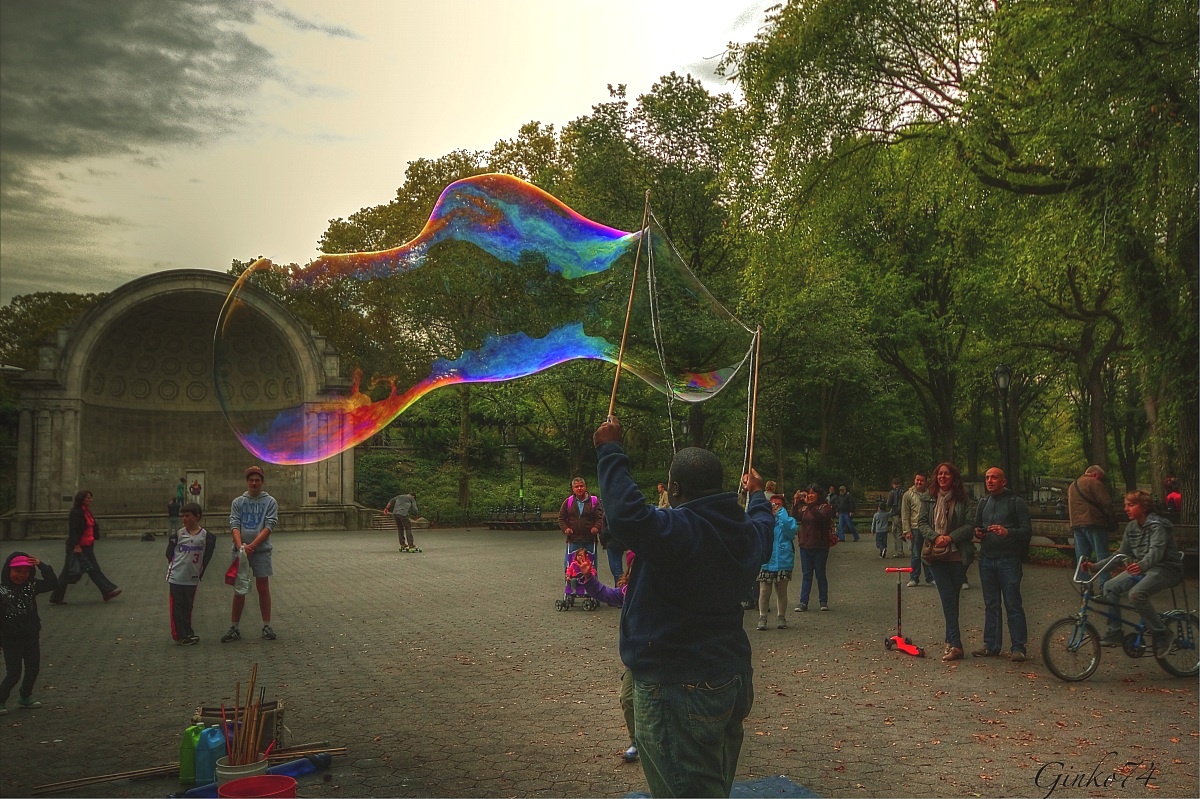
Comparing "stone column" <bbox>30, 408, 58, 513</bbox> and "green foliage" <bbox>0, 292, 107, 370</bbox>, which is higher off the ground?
"green foliage" <bbox>0, 292, 107, 370</bbox>

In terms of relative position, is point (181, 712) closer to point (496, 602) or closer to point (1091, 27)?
point (496, 602)

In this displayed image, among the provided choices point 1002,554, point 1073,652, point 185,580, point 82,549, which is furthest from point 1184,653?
Answer: point 82,549

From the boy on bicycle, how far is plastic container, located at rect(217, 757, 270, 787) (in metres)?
7.99

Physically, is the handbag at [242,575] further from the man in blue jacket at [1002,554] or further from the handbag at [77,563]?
the man in blue jacket at [1002,554]

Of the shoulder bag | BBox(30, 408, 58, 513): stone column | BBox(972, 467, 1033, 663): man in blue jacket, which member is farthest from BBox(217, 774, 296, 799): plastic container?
BBox(30, 408, 58, 513): stone column

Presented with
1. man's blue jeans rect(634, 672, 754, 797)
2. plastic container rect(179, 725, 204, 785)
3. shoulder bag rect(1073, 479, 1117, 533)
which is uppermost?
shoulder bag rect(1073, 479, 1117, 533)

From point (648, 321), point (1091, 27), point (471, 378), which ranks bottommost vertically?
point (471, 378)

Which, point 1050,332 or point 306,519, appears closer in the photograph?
point 1050,332

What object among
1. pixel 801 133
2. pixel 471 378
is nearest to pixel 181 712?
pixel 471 378

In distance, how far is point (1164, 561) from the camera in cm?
920

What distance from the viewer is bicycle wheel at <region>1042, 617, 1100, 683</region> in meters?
9.04

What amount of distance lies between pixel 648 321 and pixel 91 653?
24.1ft

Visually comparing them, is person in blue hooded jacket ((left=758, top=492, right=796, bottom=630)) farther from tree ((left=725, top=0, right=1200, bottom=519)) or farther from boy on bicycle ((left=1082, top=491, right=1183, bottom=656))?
tree ((left=725, top=0, right=1200, bottom=519))

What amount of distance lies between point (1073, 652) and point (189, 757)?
307 inches
